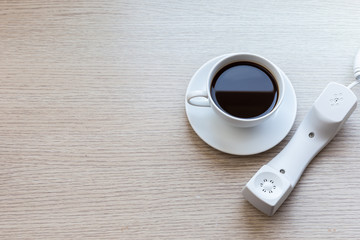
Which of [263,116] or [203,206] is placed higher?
[263,116]

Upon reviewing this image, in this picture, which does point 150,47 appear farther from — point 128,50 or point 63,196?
point 63,196

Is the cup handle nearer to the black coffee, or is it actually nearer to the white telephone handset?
the black coffee

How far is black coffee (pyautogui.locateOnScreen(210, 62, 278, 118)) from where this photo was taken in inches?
24.3

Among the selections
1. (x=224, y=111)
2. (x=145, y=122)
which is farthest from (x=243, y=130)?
(x=145, y=122)

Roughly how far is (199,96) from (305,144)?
0.19m

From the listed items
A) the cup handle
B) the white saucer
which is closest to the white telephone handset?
the white saucer

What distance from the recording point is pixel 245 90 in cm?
63

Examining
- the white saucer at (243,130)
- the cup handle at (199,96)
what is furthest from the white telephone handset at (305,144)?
the cup handle at (199,96)

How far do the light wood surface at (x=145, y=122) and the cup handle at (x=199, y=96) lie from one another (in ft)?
0.16

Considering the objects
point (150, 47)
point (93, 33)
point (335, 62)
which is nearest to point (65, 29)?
point (93, 33)

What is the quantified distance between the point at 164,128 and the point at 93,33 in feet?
0.78

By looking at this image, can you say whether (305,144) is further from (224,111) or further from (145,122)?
(145,122)

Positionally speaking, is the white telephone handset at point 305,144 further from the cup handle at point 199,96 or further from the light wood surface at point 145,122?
the cup handle at point 199,96

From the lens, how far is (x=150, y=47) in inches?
28.7
